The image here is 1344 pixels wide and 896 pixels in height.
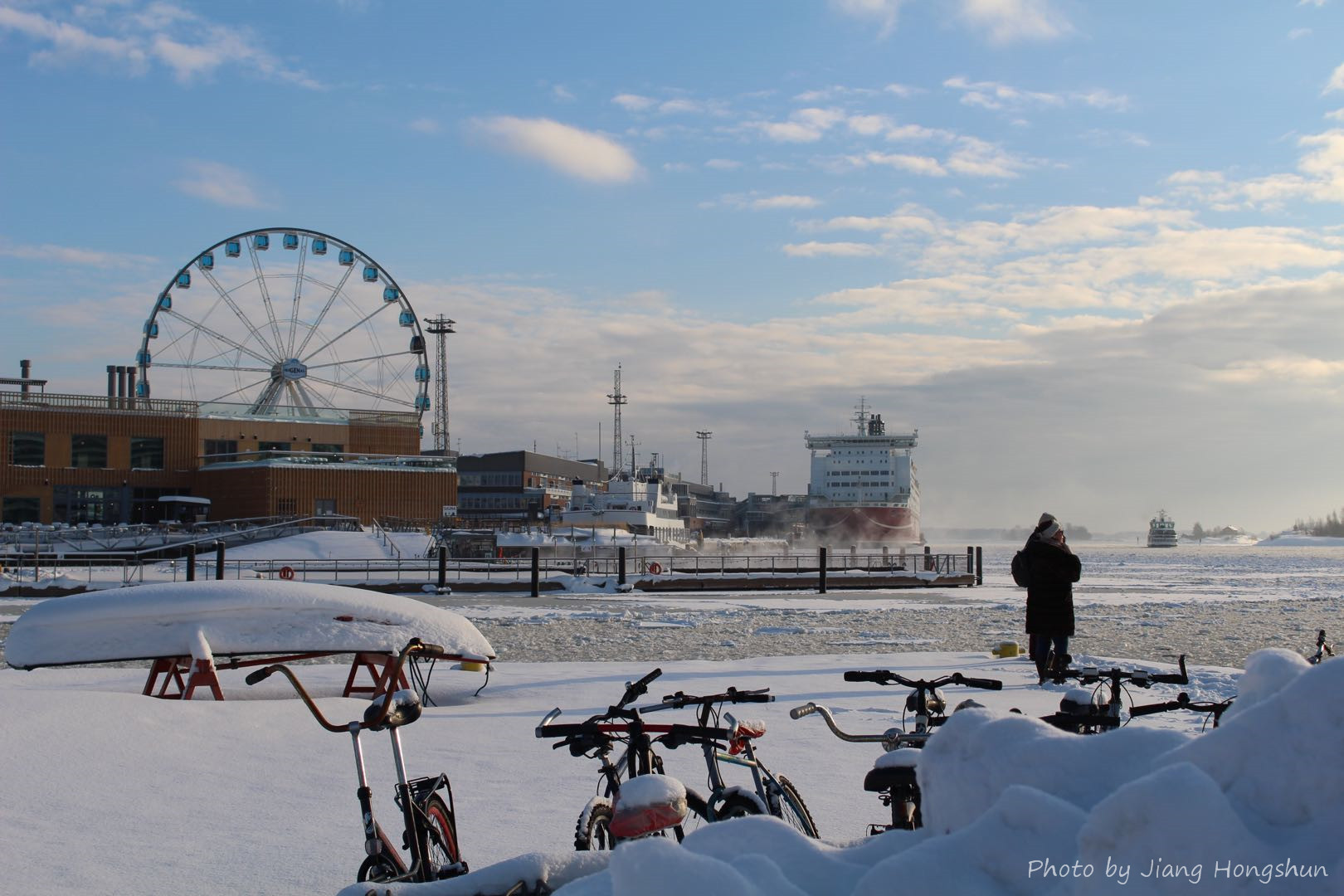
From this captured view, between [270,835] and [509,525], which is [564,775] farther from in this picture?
[509,525]

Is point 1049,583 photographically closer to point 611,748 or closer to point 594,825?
point 611,748

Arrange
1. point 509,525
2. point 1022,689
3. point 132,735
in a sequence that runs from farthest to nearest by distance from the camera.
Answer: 1. point 509,525
2. point 1022,689
3. point 132,735

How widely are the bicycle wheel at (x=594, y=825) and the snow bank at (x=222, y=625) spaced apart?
540cm

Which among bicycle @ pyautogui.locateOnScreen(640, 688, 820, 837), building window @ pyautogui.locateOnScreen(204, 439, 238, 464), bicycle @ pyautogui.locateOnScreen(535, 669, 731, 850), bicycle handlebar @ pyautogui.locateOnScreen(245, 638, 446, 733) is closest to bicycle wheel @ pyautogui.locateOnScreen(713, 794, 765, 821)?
bicycle @ pyautogui.locateOnScreen(640, 688, 820, 837)

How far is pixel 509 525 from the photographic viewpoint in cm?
6875

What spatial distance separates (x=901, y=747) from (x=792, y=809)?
2.05 feet

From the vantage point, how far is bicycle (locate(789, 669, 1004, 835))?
10.1 ft

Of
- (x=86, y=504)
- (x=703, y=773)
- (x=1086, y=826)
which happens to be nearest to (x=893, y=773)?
(x=1086, y=826)

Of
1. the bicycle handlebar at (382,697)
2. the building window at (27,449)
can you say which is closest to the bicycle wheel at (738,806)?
the bicycle handlebar at (382,697)

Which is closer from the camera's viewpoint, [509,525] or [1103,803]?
[1103,803]

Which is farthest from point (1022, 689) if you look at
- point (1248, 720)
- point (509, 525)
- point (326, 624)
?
point (509, 525)

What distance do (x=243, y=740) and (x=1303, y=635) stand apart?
1623 cm

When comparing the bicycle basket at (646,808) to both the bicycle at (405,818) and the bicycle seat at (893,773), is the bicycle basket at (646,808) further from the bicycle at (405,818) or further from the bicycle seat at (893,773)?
the bicycle seat at (893,773)

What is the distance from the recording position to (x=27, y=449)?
5397 centimetres
